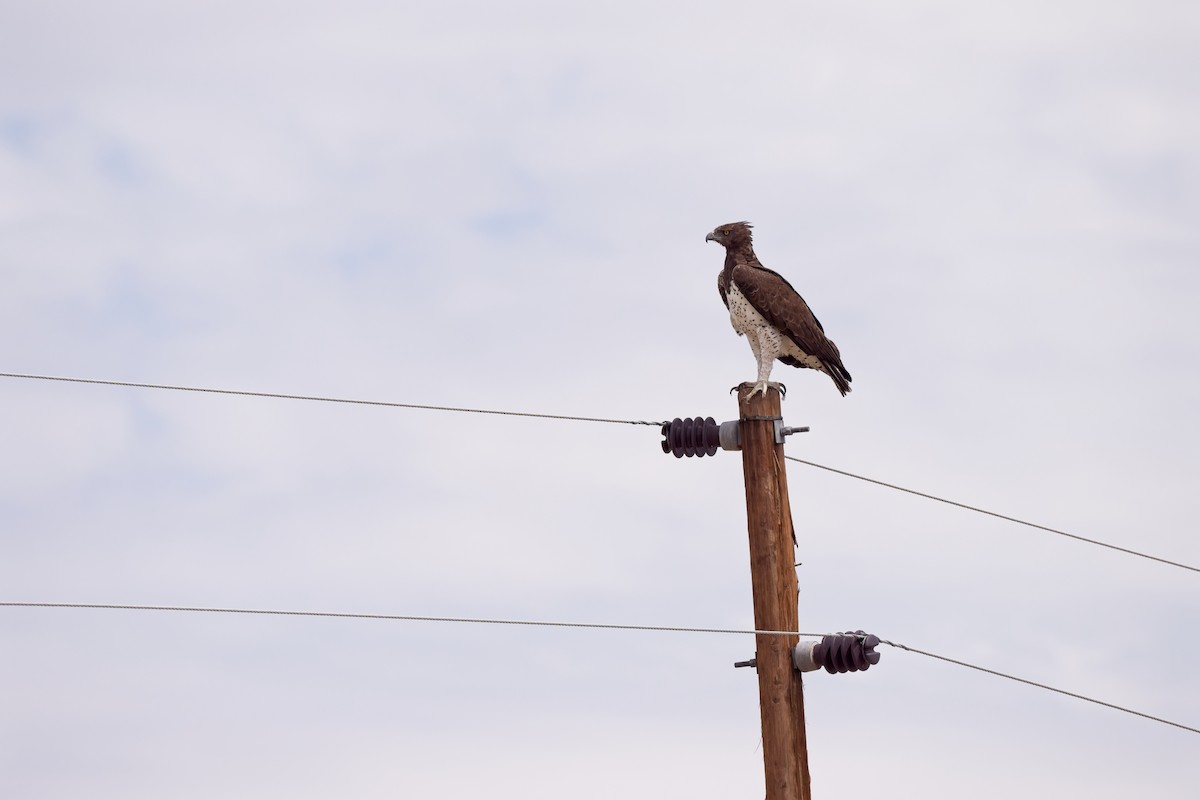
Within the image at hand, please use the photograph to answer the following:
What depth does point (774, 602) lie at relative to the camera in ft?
27.7

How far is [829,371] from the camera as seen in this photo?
10828mm

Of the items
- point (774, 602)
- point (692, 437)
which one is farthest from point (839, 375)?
point (774, 602)

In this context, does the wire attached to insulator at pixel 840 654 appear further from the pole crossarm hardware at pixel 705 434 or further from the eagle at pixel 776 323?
the eagle at pixel 776 323

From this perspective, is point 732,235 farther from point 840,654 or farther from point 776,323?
point 840,654

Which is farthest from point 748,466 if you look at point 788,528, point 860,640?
point 860,640

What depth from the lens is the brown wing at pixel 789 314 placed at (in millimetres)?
10539

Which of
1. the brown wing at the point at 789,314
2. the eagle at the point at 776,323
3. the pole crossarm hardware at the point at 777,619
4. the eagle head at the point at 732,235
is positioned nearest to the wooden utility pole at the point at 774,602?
the pole crossarm hardware at the point at 777,619

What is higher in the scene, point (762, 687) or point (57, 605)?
point (57, 605)

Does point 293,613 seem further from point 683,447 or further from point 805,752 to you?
point 805,752

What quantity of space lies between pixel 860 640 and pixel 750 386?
1800 mm

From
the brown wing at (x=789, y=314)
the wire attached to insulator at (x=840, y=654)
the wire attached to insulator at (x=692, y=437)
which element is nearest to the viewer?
the wire attached to insulator at (x=840, y=654)

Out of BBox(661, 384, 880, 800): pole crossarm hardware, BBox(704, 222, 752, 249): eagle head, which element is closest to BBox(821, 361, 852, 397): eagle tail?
BBox(704, 222, 752, 249): eagle head

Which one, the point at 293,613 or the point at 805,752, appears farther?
the point at 293,613

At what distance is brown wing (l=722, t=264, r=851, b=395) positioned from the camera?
10539 millimetres
